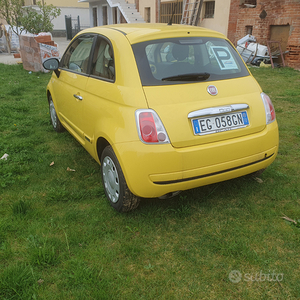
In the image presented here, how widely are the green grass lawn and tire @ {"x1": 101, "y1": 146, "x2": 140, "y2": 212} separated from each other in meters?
0.13

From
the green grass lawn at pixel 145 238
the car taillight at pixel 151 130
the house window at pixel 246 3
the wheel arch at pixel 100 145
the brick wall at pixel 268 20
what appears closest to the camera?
the green grass lawn at pixel 145 238

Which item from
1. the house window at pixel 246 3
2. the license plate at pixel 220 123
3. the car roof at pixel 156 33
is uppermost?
the house window at pixel 246 3

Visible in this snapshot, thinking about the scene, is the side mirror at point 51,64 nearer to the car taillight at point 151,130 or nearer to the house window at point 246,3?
the car taillight at point 151,130

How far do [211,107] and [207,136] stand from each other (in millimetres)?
267

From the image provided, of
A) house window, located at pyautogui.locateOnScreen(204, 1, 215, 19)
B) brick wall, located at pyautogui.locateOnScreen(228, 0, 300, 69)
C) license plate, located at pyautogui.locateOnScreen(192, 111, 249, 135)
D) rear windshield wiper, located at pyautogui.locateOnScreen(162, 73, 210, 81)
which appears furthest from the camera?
house window, located at pyautogui.locateOnScreen(204, 1, 215, 19)

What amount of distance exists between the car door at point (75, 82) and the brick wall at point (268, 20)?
11.4 m

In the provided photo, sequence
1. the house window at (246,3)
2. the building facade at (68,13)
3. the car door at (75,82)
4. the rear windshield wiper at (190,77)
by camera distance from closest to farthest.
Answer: the rear windshield wiper at (190,77), the car door at (75,82), the house window at (246,3), the building facade at (68,13)

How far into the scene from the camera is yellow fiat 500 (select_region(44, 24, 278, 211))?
2.67 metres

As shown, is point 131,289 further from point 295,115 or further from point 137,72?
point 295,115

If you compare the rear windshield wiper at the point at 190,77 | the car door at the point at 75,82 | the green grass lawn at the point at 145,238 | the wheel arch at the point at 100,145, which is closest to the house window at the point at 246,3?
the green grass lawn at the point at 145,238

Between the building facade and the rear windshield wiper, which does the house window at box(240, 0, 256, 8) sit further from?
the building facade

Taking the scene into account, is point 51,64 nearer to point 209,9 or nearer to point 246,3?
point 246,3
